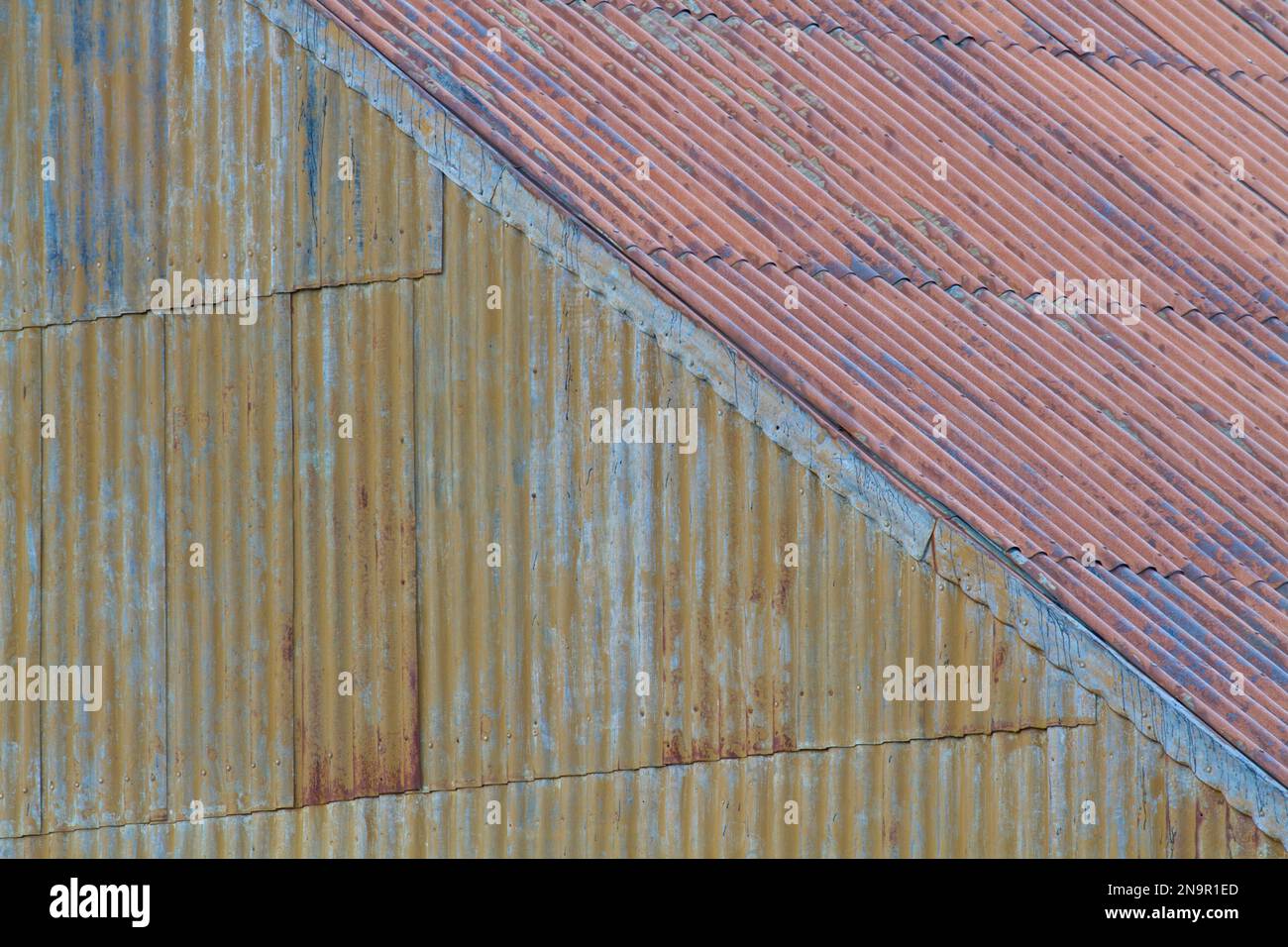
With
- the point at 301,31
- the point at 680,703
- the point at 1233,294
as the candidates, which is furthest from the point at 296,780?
the point at 1233,294

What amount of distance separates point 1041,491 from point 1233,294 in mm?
2469

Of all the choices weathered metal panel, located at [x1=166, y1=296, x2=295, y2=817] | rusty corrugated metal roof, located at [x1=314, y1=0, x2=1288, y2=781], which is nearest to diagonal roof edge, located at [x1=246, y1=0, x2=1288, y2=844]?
rusty corrugated metal roof, located at [x1=314, y1=0, x2=1288, y2=781]

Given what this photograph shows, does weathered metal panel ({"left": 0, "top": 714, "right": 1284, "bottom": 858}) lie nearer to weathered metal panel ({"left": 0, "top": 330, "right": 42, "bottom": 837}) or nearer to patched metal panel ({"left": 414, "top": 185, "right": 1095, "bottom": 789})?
patched metal panel ({"left": 414, "top": 185, "right": 1095, "bottom": 789})

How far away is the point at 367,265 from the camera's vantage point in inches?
258

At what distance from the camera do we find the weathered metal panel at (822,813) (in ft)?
20.0

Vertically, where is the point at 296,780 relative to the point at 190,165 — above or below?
below

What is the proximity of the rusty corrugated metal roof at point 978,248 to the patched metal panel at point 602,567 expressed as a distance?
402mm

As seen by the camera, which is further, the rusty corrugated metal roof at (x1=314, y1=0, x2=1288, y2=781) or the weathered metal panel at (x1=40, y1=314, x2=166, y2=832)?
the weathered metal panel at (x1=40, y1=314, x2=166, y2=832)

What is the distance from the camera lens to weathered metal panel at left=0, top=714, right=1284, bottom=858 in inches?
240

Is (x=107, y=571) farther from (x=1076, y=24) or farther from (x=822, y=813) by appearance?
(x=1076, y=24)

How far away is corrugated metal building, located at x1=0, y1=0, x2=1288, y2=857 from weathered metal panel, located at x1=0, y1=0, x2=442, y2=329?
18mm
